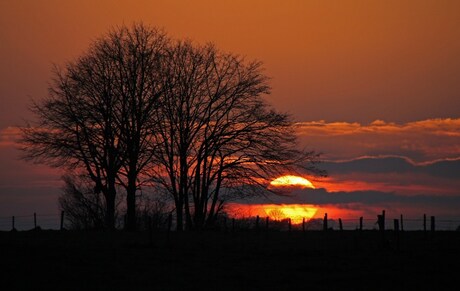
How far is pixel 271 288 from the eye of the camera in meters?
30.6

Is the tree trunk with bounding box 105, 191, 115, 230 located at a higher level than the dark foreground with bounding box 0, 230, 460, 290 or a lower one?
higher

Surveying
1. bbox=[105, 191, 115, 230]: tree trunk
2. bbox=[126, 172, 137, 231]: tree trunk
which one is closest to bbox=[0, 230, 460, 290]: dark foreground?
bbox=[126, 172, 137, 231]: tree trunk

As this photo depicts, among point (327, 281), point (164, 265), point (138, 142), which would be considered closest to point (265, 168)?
point (138, 142)

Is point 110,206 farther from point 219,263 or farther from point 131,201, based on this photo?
point 219,263

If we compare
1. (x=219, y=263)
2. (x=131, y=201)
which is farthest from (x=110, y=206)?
(x=219, y=263)

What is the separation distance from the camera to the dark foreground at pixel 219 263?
1223 inches

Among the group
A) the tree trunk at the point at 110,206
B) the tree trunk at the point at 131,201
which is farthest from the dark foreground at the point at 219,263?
the tree trunk at the point at 110,206

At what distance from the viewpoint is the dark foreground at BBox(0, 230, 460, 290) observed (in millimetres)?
31062

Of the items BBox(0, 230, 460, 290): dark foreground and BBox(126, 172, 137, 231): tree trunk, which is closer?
BBox(0, 230, 460, 290): dark foreground

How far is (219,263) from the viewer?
127 ft

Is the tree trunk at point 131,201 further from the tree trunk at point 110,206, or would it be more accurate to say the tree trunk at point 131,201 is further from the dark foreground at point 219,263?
the dark foreground at point 219,263

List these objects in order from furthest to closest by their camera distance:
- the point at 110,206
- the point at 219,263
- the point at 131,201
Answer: the point at 131,201
the point at 110,206
the point at 219,263

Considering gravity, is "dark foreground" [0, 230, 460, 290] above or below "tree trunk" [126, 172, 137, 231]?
below

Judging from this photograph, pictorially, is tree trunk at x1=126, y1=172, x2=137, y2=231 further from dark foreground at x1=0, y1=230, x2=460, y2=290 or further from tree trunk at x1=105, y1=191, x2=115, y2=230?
dark foreground at x1=0, y1=230, x2=460, y2=290
